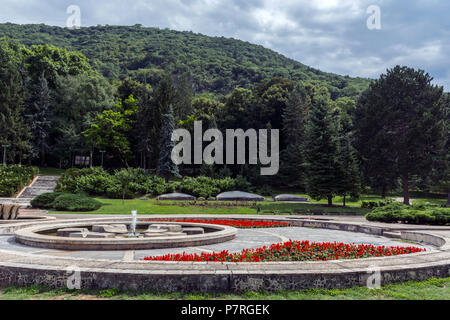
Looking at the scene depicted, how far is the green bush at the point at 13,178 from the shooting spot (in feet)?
100

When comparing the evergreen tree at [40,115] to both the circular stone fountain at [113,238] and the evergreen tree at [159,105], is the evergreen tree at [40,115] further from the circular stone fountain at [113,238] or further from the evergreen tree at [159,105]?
the circular stone fountain at [113,238]

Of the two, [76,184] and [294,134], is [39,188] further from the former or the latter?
[294,134]

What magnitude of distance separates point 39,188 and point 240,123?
33083 millimetres

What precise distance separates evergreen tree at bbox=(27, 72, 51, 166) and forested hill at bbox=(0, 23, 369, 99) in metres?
23.5

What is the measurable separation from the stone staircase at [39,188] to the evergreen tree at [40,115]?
16.8m

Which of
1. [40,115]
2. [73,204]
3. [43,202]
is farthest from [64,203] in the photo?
[40,115]

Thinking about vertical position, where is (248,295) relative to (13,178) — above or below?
below

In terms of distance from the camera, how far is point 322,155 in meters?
34.0

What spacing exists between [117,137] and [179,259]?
145ft

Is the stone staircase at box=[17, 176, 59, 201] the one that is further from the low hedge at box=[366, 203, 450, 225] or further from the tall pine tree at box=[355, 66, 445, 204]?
the tall pine tree at box=[355, 66, 445, 204]

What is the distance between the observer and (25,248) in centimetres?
1027

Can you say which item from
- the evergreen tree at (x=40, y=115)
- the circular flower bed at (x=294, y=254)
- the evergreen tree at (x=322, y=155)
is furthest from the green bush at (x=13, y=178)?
the evergreen tree at (x=322, y=155)
